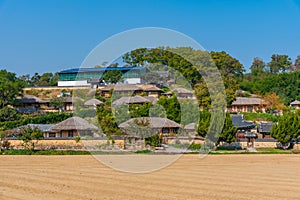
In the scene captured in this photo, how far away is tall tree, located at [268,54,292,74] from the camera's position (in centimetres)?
8375

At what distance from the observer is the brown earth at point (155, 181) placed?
1609cm

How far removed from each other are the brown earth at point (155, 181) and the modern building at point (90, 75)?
35.2m

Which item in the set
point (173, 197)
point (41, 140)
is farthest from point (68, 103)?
point (173, 197)

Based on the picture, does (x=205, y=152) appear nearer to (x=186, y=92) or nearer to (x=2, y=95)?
(x=186, y=92)

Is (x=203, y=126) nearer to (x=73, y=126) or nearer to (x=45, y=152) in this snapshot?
(x=73, y=126)

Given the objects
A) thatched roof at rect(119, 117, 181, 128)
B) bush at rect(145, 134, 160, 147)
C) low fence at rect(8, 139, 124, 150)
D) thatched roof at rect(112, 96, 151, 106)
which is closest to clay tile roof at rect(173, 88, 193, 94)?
thatched roof at rect(112, 96, 151, 106)

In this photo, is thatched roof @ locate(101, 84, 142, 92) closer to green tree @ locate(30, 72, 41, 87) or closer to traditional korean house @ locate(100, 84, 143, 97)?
traditional korean house @ locate(100, 84, 143, 97)

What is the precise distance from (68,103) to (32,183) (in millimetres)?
37063

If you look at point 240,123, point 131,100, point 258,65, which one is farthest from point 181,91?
point 258,65

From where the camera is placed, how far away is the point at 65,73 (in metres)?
65.6

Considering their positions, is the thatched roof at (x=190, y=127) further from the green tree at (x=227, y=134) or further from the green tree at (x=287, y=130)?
the green tree at (x=287, y=130)

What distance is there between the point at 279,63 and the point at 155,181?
69212mm

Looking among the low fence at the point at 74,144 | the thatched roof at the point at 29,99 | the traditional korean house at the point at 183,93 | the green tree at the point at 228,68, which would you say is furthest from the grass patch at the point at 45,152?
the green tree at the point at 228,68

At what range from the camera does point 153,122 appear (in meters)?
38.2
